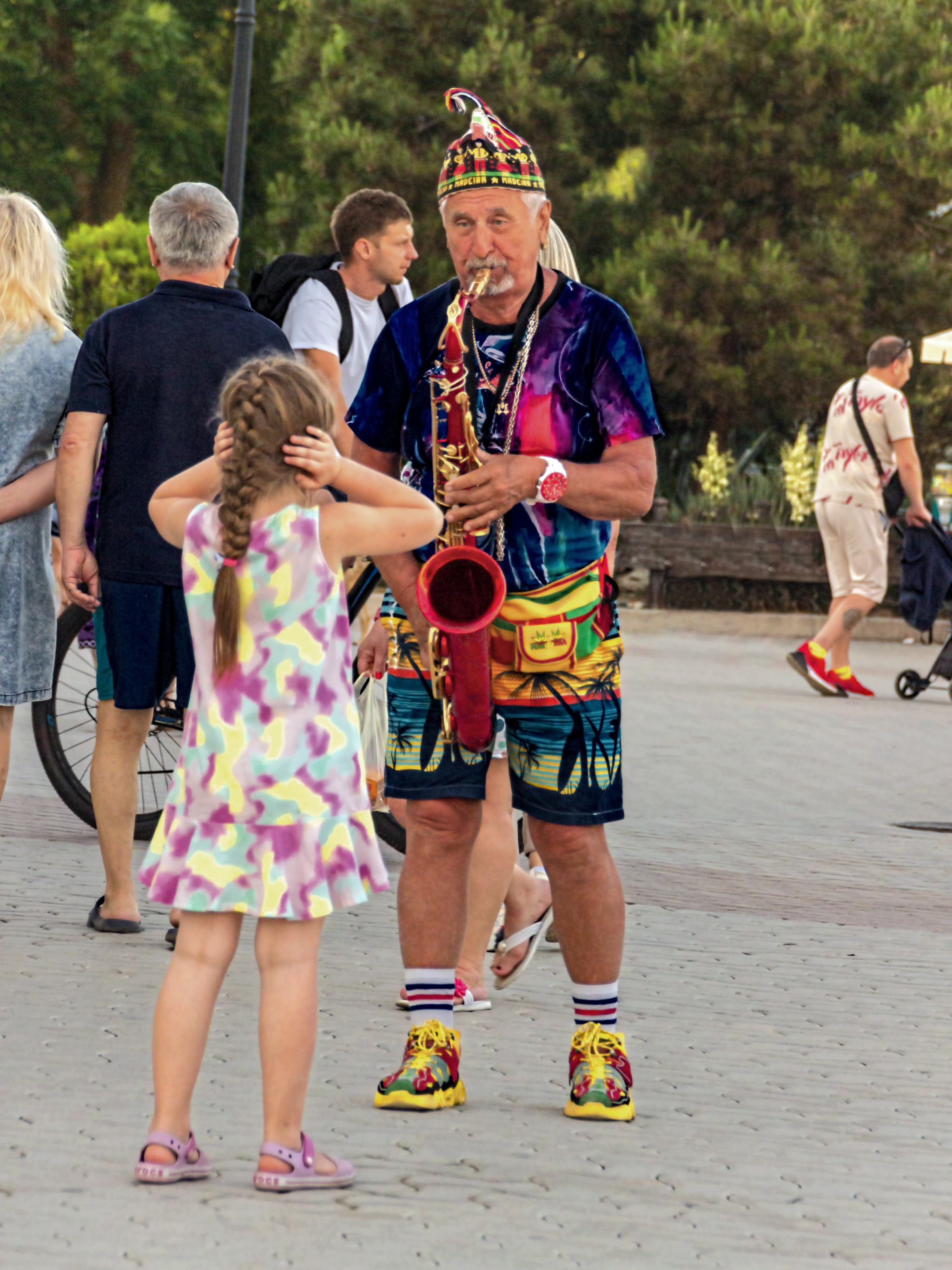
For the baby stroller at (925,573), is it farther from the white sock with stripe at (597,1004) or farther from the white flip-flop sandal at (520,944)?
the white sock with stripe at (597,1004)

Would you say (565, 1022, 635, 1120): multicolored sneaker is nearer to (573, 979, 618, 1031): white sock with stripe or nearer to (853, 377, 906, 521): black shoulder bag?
(573, 979, 618, 1031): white sock with stripe

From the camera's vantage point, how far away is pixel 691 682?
1393 cm

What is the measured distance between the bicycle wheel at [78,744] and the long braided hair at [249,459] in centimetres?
273

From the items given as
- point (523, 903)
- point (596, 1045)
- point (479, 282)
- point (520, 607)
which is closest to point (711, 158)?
point (523, 903)

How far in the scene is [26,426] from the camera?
5383 mm

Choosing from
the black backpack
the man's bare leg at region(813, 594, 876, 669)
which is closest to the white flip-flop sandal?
the black backpack

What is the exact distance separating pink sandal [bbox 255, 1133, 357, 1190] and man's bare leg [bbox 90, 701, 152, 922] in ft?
7.17

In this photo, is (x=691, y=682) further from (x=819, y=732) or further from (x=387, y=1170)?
(x=387, y=1170)

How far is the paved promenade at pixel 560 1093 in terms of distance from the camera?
10.4ft

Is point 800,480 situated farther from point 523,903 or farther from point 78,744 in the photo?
point 523,903

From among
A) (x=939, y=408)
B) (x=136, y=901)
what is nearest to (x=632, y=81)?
(x=939, y=408)

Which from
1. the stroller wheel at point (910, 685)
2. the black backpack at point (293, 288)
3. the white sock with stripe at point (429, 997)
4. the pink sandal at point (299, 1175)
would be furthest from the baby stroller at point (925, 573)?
the pink sandal at point (299, 1175)

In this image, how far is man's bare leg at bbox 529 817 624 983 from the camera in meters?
3.98

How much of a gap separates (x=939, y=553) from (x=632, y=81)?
1119 centimetres
